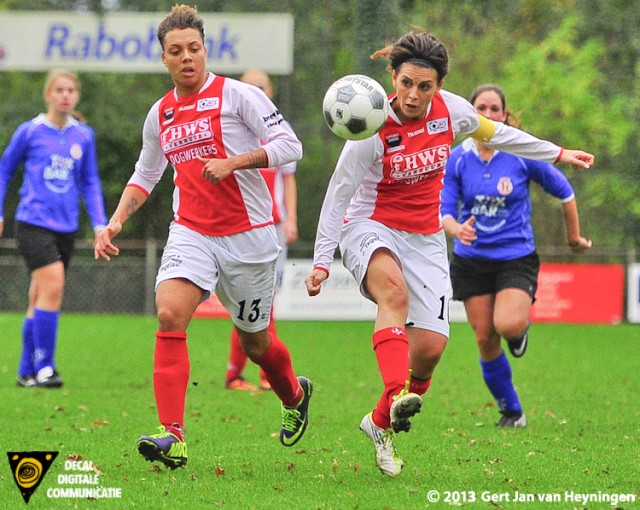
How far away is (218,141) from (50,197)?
3927mm

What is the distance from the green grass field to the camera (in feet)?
16.2

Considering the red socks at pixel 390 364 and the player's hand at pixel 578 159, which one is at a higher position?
the player's hand at pixel 578 159

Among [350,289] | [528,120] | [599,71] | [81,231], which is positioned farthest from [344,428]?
[599,71]

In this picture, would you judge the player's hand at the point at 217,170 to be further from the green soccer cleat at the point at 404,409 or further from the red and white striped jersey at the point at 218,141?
the green soccer cleat at the point at 404,409

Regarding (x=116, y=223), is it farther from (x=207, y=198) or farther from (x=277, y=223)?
(x=277, y=223)

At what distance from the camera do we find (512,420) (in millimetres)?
7555

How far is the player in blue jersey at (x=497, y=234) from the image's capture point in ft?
24.2

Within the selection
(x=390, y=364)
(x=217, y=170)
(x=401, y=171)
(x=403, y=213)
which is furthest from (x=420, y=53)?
(x=390, y=364)

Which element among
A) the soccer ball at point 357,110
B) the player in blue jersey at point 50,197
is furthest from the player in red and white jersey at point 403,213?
the player in blue jersey at point 50,197

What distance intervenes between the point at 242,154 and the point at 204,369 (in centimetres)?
638

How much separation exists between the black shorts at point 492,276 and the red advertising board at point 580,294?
13.1m

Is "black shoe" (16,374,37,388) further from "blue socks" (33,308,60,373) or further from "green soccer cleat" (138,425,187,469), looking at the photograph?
"green soccer cleat" (138,425,187,469)

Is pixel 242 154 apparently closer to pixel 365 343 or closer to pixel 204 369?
pixel 204 369

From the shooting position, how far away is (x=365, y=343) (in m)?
15.7
